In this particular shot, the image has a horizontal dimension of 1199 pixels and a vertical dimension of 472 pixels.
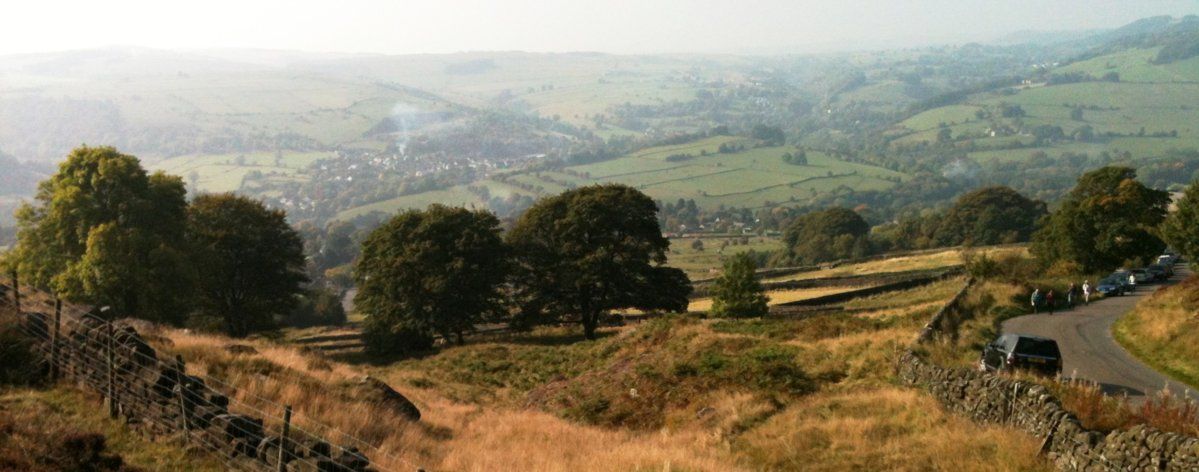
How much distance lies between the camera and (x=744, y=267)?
4438 cm

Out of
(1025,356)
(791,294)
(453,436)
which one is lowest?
(791,294)

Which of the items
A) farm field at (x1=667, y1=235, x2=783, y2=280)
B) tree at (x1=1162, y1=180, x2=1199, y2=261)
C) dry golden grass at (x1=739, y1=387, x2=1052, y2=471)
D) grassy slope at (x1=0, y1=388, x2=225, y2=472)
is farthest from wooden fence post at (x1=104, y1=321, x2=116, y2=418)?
farm field at (x1=667, y1=235, x2=783, y2=280)

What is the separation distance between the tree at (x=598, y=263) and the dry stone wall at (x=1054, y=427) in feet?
93.2

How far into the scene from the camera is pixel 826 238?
11319cm

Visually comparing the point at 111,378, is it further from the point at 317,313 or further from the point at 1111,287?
the point at 317,313

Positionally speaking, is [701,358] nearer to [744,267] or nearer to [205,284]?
[744,267]

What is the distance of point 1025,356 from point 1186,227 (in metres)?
29.4

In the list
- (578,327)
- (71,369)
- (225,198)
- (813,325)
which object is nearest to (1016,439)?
(71,369)

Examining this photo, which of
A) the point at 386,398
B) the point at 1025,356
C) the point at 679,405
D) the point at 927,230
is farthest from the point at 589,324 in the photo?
the point at 927,230

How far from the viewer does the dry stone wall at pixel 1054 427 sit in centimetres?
1038

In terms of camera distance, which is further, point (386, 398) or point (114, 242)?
point (114, 242)

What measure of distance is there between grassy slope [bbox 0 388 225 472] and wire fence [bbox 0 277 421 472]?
0.63 ft

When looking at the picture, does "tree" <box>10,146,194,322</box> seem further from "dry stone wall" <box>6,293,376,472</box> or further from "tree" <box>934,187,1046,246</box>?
"tree" <box>934,187,1046,246</box>

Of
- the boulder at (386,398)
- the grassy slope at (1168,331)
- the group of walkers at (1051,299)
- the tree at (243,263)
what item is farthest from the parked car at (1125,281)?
the tree at (243,263)
